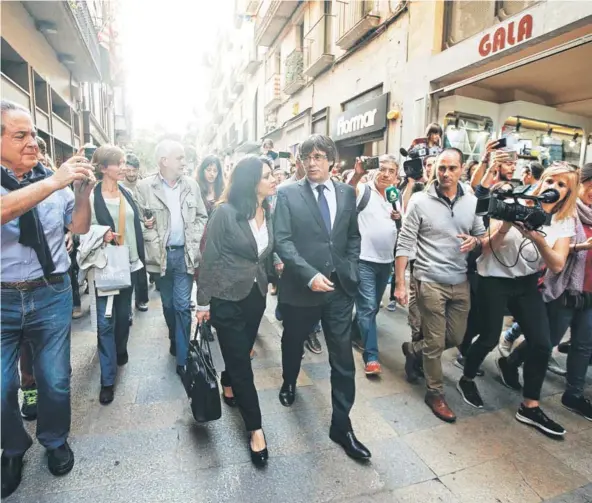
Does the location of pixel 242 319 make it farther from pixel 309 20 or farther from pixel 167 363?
pixel 309 20

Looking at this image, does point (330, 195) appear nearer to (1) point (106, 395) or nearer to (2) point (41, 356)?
(2) point (41, 356)

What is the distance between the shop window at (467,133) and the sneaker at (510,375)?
5.02m

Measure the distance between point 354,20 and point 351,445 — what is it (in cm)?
1009

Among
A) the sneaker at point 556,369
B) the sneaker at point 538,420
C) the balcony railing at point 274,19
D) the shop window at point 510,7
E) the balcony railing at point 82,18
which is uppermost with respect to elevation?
the balcony railing at point 274,19

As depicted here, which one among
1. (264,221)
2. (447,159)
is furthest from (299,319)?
(447,159)

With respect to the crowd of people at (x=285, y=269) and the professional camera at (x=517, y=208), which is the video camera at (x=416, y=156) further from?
the professional camera at (x=517, y=208)

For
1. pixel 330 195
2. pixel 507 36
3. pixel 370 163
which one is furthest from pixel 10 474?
pixel 507 36

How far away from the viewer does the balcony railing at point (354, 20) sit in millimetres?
8945

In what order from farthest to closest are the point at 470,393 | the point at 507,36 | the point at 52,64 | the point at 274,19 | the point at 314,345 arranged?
1. the point at 274,19
2. the point at 52,64
3. the point at 507,36
4. the point at 314,345
5. the point at 470,393

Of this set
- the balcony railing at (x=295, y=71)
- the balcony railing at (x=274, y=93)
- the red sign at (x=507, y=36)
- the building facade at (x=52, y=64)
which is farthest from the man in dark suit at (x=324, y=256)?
the balcony railing at (x=274, y=93)

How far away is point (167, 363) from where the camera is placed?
3.87m

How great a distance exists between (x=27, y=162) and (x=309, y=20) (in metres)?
13.5

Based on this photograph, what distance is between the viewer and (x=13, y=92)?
6.15 metres

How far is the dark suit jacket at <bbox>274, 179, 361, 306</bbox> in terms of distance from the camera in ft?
8.98
